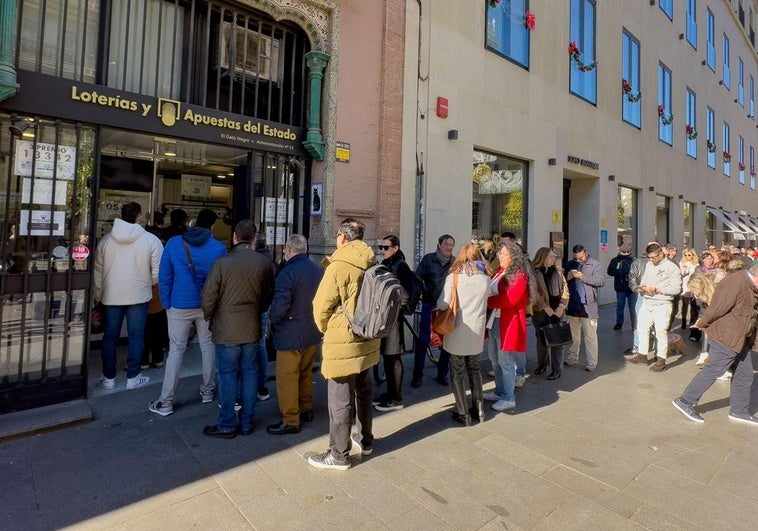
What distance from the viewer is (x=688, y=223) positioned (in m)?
18.3

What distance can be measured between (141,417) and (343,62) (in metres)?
5.33

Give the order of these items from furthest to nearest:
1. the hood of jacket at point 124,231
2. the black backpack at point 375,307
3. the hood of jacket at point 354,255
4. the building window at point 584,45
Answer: the building window at point 584,45, the hood of jacket at point 124,231, the hood of jacket at point 354,255, the black backpack at point 375,307

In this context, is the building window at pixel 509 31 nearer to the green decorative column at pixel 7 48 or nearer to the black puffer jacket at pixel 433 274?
the black puffer jacket at pixel 433 274

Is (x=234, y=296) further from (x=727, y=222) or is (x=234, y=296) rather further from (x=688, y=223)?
(x=727, y=222)

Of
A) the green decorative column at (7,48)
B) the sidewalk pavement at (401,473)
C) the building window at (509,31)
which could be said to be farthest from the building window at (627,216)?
the green decorative column at (7,48)

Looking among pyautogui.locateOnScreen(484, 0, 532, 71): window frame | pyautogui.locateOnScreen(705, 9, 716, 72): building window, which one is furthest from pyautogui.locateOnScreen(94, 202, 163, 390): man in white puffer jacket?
pyautogui.locateOnScreen(705, 9, 716, 72): building window

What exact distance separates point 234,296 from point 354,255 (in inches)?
46.5

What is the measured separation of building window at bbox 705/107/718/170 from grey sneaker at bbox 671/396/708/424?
19.7m

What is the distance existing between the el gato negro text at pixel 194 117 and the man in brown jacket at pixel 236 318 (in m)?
2.17

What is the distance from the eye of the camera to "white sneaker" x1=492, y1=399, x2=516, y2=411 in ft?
15.4

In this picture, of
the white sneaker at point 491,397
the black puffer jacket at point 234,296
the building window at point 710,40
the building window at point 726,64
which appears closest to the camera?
the black puffer jacket at point 234,296

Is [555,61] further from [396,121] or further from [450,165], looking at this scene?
[396,121]

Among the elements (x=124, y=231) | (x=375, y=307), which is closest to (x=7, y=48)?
(x=124, y=231)

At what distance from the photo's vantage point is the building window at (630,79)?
1312 cm
